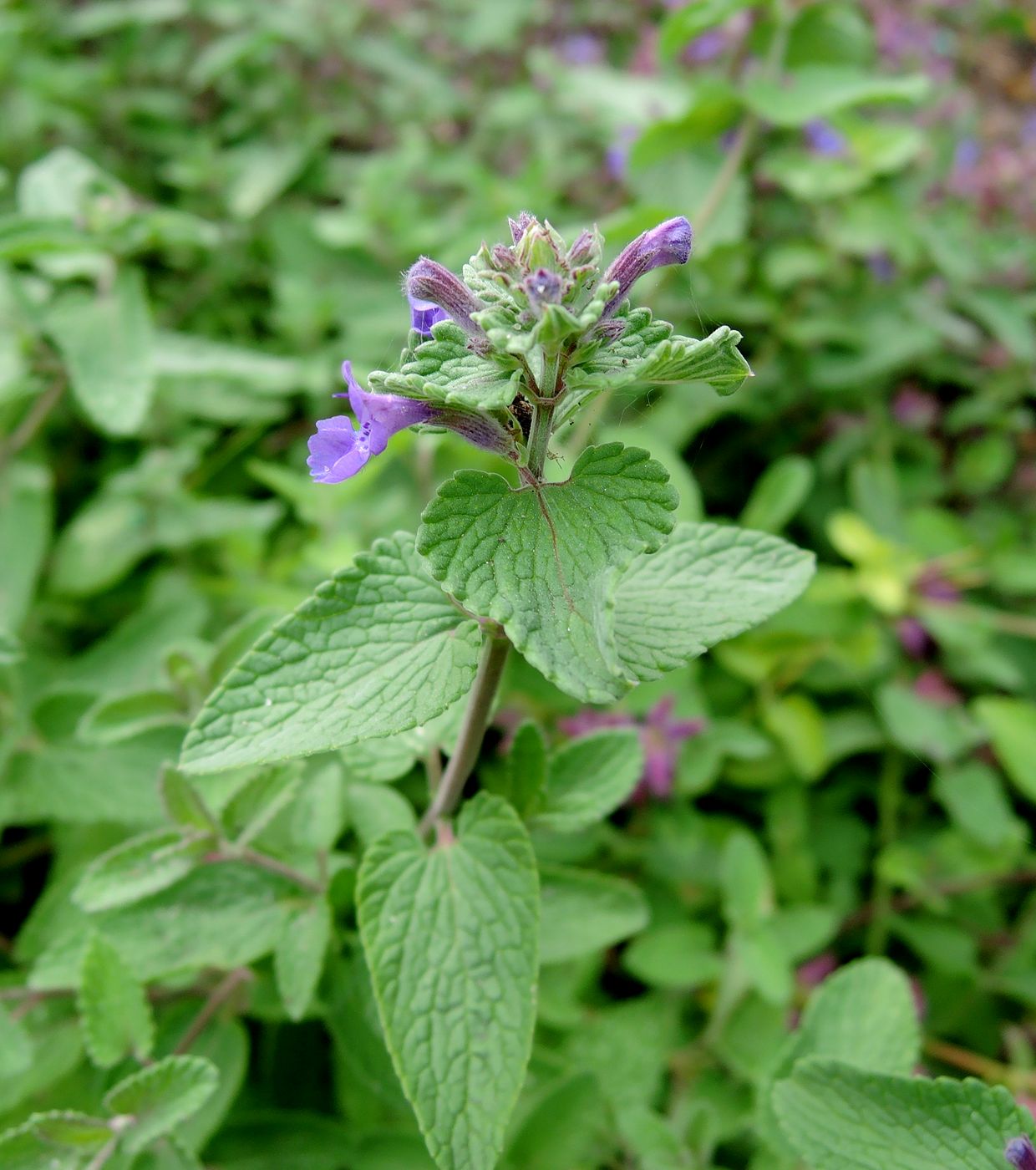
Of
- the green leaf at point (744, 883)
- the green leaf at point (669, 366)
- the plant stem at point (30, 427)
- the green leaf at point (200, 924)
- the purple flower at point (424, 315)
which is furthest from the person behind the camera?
the plant stem at point (30, 427)

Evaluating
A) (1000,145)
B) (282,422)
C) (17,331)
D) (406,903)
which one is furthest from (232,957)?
(1000,145)

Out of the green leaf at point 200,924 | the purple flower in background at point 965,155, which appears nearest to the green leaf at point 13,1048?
the green leaf at point 200,924

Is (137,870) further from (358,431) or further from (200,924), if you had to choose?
(358,431)

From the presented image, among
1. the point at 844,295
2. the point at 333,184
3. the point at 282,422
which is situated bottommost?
the point at 282,422

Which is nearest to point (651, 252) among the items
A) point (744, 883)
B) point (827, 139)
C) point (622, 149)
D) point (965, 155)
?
point (744, 883)

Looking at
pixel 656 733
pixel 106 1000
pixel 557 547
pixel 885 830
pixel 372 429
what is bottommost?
pixel 885 830

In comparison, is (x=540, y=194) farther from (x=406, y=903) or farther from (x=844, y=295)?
(x=406, y=903)

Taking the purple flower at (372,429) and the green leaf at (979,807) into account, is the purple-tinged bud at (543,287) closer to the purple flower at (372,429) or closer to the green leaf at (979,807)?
the purple flower at (372,429)
